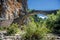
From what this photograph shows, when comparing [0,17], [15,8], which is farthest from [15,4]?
[0,17]

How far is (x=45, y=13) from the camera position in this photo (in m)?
15.0

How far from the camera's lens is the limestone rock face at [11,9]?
1883 cm

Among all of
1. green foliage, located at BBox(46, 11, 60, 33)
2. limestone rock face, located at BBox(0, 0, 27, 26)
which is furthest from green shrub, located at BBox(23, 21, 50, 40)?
limestone rock face, located at BBox(0, 0, 27, 26)

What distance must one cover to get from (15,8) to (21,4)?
3.05 ft

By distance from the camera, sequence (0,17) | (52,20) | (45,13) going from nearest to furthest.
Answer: (52,20), (45,13), (0,17)

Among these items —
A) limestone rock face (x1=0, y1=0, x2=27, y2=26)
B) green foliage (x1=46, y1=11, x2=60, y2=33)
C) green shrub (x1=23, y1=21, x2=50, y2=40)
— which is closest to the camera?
green shrub (x1=23, y1=21, x2=50, y2=40)

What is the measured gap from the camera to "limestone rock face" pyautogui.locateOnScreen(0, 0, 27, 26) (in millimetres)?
18828

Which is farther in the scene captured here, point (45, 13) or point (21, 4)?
point (21, 4)

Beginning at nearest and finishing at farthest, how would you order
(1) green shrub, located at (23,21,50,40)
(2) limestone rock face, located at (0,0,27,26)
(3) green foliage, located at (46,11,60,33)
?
(1) green shrub, located at (23,21,50,40)
(3) green foliage, located at (46,11,60,33)
(2) limestone rock face, located at (0,0,27,26)

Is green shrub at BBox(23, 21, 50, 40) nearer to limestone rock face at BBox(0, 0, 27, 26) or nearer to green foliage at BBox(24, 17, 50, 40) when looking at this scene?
green foliage at BBox(24, 17, 50, 40)

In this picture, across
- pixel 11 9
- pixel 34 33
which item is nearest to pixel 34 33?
pixel 34 33

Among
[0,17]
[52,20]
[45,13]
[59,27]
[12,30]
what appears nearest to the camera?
[12,30]

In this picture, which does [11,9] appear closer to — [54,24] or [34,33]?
[54,24]

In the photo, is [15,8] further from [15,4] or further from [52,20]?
[52,20]
